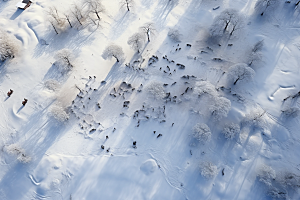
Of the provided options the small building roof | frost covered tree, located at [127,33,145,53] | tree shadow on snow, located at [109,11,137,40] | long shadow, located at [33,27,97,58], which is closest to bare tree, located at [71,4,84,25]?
long shadow, located at [33,27,97,58]

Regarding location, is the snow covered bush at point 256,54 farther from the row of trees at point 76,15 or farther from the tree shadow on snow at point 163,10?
the row of trees at point 76,15

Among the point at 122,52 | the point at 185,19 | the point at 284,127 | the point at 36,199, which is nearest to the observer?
the point at 36,199

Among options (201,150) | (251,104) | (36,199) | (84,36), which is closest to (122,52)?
(84,36)

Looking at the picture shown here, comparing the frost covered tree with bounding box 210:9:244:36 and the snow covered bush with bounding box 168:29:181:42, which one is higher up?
the frost covered tree with bounding box 210:9:244:36

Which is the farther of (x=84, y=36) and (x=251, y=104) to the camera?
(x=84, y=36)

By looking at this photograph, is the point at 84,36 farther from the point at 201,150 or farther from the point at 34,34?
the point at 201,150

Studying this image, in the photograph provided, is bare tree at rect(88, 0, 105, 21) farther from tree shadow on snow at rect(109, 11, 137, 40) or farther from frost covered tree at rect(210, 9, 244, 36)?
frost covered tree at rect(210, 9, 244, 36)

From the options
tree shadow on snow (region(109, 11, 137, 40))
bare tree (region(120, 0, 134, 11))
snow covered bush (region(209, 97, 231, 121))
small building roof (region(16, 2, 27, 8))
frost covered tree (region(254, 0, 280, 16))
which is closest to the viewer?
snow covered bush (region(209, 97, 231, 121))

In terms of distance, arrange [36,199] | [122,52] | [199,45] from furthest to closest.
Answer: [199,45]
[122,52]
[36,199]
